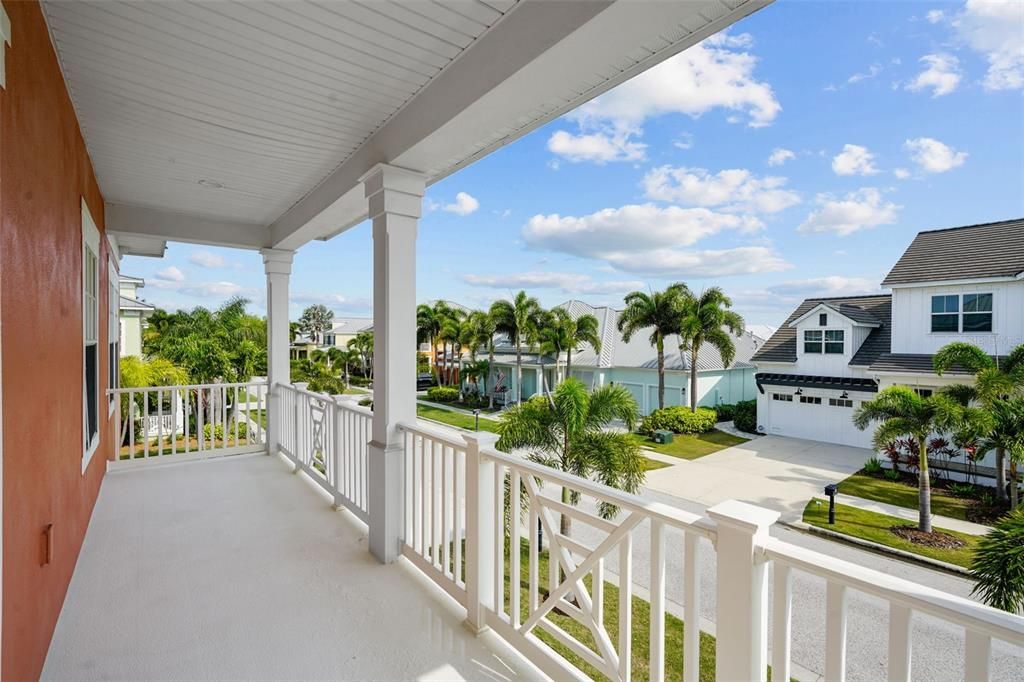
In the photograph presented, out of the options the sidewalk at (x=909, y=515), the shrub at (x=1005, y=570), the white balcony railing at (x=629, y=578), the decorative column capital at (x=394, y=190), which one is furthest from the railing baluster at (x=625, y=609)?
the sidewalk at (x=909, y=515)

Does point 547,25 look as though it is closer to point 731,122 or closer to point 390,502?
point 390,502

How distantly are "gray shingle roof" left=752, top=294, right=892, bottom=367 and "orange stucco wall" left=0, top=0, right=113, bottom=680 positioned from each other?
16.0 metres

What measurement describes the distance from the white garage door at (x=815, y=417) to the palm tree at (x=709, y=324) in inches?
85.7

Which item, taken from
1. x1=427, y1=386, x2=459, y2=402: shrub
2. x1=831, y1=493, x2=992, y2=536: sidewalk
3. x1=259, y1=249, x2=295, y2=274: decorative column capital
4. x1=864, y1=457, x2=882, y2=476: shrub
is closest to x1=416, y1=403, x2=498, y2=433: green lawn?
x1=427, y1=386, x2=459, y2=402: shrub

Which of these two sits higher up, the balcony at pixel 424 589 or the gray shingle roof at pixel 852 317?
the gray shingle roof at pixel 852 317

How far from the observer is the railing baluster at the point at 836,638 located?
3.58 feet

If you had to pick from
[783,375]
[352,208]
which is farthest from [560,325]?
[352,208]

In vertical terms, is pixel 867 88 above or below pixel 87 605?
above

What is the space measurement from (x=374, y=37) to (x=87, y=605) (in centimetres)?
318

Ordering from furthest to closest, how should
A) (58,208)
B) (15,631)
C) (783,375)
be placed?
1. (783,375)
2. (58,208)
3. (15,631)

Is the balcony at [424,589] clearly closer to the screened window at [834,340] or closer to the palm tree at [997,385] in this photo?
the palm tree at [997,385]

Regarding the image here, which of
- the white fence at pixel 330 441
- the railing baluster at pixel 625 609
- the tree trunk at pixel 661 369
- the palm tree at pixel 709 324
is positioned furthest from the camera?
the tree trunk at pixel 661 369

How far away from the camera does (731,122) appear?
28.1 metres

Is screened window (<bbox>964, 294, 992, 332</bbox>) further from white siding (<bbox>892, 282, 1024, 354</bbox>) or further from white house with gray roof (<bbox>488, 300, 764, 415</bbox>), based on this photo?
white house with gray roof (<bbox>488, 300, 764, 415</bbox>)
